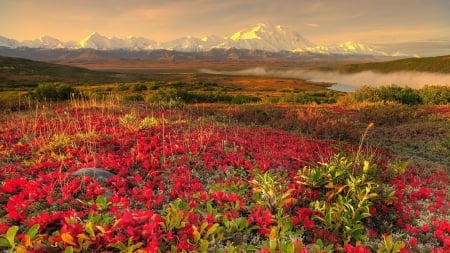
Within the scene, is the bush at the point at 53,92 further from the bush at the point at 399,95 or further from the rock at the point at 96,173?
the bush at the point at 399,95

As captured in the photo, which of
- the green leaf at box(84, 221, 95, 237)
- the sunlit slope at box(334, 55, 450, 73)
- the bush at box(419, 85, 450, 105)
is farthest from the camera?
the sunlit slope at box(334, 55, 450, 73)

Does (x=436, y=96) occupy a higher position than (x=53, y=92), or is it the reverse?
(x=53, y=92)

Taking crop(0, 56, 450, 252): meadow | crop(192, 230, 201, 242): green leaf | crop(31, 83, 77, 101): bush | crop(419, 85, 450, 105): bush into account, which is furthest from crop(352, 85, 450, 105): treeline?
crop(192, 230, 201, 242): green leaf

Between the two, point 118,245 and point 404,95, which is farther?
point 404,95

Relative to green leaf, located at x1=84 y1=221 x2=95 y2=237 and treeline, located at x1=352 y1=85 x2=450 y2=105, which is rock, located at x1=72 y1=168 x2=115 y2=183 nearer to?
green leaf, located at x1=84 y1=221 x2=95 y2=237

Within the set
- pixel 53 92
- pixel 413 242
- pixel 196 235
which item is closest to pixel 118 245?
pixel 196 235

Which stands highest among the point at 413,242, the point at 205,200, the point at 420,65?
the point at 420,65

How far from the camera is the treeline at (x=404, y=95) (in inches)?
1606

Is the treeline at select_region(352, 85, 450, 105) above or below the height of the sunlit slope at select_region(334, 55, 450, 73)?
below

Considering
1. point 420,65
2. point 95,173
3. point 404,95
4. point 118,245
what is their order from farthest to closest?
point 420,65, point 404,95, point 95,173, point 118,245

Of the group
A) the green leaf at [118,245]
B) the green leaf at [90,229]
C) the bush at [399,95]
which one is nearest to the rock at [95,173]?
the green leaf at [90,229]

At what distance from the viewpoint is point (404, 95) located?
42.4 metres

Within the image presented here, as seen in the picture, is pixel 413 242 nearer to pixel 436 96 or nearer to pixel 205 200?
pixel 205 200

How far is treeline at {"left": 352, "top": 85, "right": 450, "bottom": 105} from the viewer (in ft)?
134
